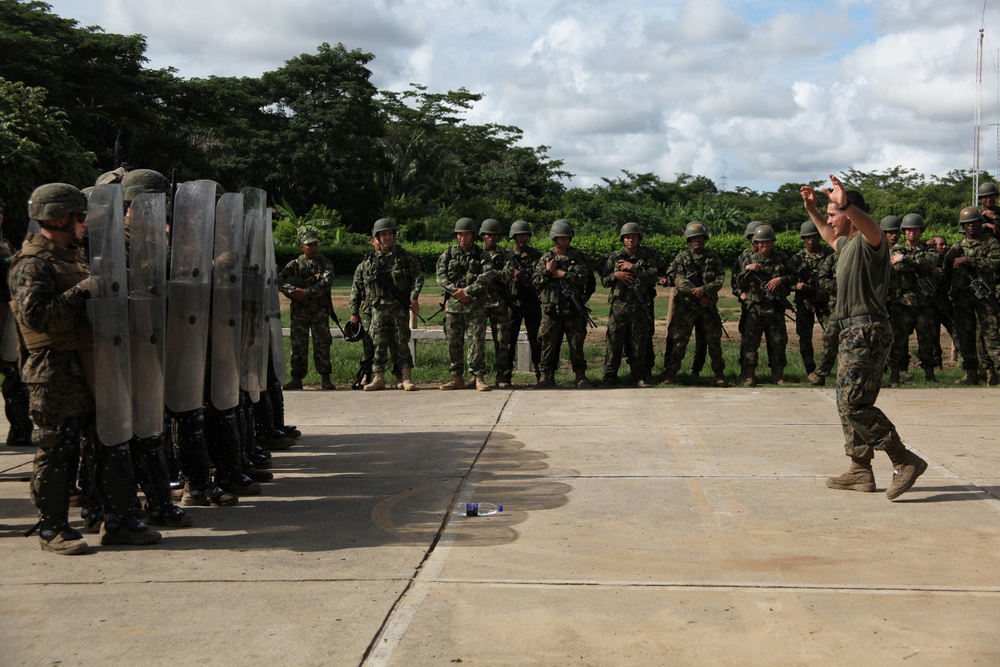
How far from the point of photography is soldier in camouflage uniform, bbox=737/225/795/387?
505 inches

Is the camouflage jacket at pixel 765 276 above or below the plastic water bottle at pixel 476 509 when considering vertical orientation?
above

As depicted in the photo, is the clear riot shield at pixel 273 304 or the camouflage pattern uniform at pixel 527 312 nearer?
the clear riot shield at pixel 273 304

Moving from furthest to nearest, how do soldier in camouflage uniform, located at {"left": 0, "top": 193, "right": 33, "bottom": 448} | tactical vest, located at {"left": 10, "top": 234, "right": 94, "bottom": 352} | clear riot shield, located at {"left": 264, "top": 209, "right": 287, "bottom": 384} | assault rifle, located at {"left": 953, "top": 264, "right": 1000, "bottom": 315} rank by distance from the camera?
assault rifle, located at {"left": 953, "top": 264, "right": 1000, "bottom": 315}, soldier in camouflage uniform, located at {"left": 0, "top": 193, "right": 33, "bottom": 448}, clear riot shield, located at {"left": 264, "top": 209, "right": 287, "bottom": 384}, tactical vest, located at {"left": 10, "top": 234, "right": 94, "bottom": 352}

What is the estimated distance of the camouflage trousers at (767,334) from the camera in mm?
12867

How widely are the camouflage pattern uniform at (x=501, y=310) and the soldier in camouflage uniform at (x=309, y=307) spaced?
2.06 m

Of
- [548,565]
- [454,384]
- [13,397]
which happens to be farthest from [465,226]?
[548,565]

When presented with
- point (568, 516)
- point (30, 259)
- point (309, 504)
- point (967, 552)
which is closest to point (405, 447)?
point (309, 504)

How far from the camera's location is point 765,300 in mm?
12812

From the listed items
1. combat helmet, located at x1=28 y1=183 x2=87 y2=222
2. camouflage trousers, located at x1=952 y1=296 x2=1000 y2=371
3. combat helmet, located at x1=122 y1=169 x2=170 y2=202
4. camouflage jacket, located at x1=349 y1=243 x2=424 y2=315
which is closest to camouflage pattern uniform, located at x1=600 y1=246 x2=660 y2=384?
camouflage jacket, located at x1=349 y1=243 x2=424 y2=315

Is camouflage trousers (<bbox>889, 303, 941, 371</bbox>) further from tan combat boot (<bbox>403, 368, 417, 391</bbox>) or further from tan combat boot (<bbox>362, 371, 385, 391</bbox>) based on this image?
tan combat boot (<bbox>362, 371, 385, 391</bbox>)

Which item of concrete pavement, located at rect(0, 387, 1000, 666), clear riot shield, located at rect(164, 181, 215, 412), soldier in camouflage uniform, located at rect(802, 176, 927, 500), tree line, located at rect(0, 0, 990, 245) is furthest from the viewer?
tree line, located at rect(0, 0, 990, 245)

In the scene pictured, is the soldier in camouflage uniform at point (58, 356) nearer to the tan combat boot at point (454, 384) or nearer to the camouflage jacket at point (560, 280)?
the tan combat boot at point (454, 384)

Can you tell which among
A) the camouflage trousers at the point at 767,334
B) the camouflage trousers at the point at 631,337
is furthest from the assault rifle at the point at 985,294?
the camouflage trousers at the point at 631,337

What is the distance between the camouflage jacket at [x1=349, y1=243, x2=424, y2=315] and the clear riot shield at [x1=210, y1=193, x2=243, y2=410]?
555cm
